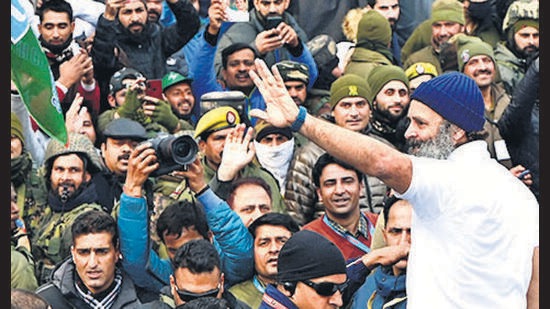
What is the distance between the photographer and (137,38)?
1011 cm

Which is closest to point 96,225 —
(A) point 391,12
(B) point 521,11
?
(B) point 521,11

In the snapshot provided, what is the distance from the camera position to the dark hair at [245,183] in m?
8.22

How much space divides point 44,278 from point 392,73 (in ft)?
10.7

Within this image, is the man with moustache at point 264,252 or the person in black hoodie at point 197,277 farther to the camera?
the man with moustache at point 264,252

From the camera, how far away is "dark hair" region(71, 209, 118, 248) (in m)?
7.27

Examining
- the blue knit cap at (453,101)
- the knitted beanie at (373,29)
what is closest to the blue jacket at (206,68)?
the knitted beanie at (373,29)

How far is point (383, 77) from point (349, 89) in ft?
1.50

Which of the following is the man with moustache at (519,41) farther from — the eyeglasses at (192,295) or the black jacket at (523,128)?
the eyeglasses at (192,295)

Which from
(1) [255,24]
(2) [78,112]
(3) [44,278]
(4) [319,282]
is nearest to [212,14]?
(1) [255,24]

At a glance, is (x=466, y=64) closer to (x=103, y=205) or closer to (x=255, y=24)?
(x=255, y=24)

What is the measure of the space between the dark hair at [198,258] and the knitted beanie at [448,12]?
15.7 feet

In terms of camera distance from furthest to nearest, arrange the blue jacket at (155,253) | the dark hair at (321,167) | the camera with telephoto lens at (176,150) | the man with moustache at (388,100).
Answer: the man with moustache at (388,100) → the dark hair at (321,167) → the blue jacket at (155,253) → the camera with telephoto lens at (176,150)

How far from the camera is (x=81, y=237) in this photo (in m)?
7.29

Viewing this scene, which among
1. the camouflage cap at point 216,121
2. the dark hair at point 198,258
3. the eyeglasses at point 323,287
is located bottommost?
the camouflage cap at point 216,121
